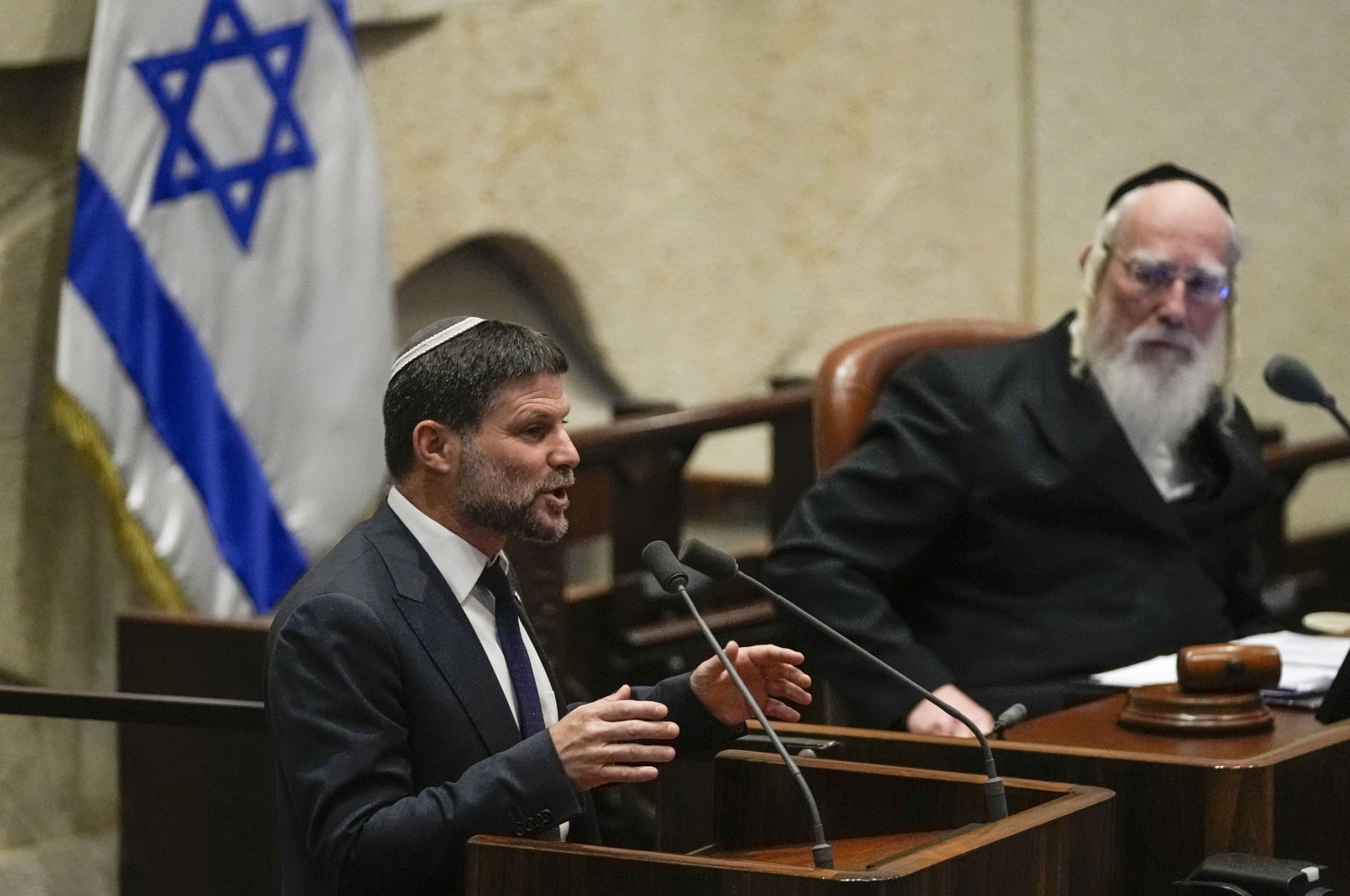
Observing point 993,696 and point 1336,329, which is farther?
point 1336,329

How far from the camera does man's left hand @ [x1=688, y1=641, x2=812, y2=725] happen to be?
2.27 metres

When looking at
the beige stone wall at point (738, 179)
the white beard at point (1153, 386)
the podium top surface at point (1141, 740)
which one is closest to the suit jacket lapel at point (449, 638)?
the podium top surface at point (1141, 740)

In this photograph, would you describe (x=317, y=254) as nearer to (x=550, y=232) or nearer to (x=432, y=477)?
(x=550, y=232)

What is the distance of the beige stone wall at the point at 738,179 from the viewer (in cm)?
411

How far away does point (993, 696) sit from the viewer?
3.33 meters

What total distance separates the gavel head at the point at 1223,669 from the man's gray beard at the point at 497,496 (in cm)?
99

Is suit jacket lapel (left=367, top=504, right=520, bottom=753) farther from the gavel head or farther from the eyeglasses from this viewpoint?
the eyeglasses

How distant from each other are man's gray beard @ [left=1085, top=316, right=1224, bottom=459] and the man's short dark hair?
5.30 ft

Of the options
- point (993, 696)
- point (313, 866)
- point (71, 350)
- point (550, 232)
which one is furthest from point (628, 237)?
point (313, 866)

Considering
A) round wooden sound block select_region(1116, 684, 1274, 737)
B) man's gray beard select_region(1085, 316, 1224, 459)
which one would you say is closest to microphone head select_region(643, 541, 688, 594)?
round wooden sound block select_region(1116, 684, 1274, 737)

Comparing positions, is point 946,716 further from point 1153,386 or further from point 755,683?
point 755,683

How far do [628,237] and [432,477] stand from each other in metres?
3.16

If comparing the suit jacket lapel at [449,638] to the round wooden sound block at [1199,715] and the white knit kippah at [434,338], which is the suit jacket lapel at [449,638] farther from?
the round wooden sound block at [1199,715]

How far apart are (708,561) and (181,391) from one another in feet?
6.99
